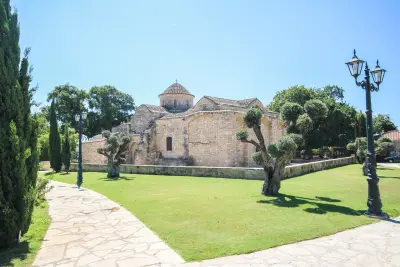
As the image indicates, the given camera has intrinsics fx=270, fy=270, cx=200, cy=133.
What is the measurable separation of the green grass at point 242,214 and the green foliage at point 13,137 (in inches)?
99.8

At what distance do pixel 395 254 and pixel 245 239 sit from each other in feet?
7.67

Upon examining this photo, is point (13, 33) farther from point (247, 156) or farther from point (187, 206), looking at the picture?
point (247, 156)

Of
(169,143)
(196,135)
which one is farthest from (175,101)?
(196,135)

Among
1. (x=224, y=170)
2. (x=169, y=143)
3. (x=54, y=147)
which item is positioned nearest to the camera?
(x=224, y=170)

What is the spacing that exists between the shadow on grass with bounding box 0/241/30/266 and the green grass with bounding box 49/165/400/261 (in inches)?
90.8


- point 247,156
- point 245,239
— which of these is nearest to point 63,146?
point 247,156

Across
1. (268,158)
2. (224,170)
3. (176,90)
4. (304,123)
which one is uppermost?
(176,90)

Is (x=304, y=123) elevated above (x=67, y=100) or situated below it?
below

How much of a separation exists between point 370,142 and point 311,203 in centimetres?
242

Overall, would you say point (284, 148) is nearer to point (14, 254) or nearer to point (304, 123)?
point (304, 123)

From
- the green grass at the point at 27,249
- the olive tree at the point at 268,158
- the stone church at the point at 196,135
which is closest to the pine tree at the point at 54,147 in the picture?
the stone church at the point at 196,135

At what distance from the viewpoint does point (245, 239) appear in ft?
16.2

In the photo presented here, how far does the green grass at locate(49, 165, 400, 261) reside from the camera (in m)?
4.85

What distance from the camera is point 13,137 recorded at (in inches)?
185
